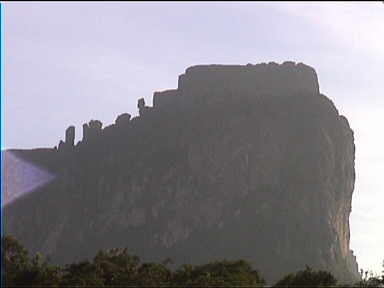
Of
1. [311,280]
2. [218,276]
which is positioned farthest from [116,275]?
[311,280]

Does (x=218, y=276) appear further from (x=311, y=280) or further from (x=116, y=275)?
(x=116, y=275)

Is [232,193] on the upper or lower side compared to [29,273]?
upper

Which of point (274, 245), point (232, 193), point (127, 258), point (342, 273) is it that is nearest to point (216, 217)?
point (232, 193)

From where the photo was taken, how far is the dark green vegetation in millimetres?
39156

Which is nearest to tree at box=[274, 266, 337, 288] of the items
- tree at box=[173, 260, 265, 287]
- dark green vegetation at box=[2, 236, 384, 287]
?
dark green vegetation at box=[2, 236, 384, 287]

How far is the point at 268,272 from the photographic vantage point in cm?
16225

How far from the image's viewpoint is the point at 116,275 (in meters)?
45.3

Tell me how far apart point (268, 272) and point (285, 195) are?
34829mm

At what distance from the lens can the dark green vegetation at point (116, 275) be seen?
39156 mm

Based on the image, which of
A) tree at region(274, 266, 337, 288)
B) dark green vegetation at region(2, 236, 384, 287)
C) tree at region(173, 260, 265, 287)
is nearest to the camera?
dark green vegetation at region(2, 236, 384, 287)

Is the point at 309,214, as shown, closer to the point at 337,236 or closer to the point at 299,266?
the point at 337,236

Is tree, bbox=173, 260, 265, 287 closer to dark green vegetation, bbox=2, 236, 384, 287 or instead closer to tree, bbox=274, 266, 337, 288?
dark green vegetation, bbox=2, 236, 384, 287

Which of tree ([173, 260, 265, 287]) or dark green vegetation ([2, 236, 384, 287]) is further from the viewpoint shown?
tree ([173, 260, 265, 287])

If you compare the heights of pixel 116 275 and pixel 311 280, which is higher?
pixel 116 275
